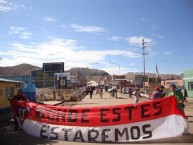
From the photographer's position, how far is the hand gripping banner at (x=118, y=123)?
1035 centimetres

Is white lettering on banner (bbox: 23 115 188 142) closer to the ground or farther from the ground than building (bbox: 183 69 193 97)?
closer to the ground

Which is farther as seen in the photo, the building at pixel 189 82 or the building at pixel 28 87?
the building at pixel 189 82

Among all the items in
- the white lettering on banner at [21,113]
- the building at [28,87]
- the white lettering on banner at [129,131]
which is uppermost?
the building at [28,87]

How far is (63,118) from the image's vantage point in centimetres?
1136

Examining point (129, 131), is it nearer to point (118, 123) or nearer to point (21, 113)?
point (118, 123)

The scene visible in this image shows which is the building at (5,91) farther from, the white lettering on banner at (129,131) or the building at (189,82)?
the building at (189,82)

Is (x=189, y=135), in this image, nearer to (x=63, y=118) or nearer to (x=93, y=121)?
(x=93, y=121)

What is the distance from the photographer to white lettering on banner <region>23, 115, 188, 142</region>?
10266 mm

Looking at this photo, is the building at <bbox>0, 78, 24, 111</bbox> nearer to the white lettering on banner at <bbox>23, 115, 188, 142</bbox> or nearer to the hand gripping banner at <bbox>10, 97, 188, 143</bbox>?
the hand gripping banner at <bbox>10, 97, 188, 143</bbox>

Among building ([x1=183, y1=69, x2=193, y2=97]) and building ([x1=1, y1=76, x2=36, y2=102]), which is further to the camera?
building ([x1=183, y1=69, x2=193, y2=97])

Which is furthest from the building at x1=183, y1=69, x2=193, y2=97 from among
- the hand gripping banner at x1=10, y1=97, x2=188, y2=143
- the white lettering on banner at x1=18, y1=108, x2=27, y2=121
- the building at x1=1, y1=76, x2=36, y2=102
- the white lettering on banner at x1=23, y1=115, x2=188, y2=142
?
the white lettering on banner at x1=23, y1=115, x2=188, y2=142

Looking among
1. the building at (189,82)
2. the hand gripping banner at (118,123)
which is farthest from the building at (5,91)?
the building at (189,82)

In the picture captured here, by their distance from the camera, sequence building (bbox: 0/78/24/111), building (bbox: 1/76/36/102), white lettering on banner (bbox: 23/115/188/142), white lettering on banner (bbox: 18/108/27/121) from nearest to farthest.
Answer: white lettering on banner (bbox: 23/115/188/142), white lettering on banner (bbox: 18/108/27/121), building (bbox: 0/78/24/111), building (bbox: 1/76/36/102)

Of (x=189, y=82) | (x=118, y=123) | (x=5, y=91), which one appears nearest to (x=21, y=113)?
(x=118, y=123)
